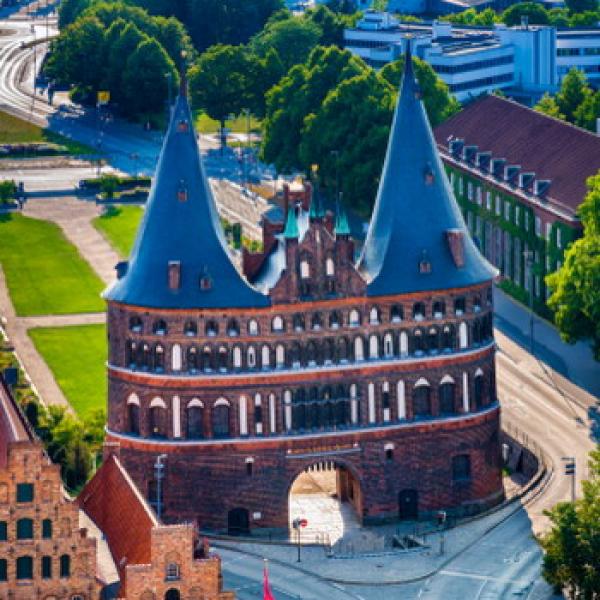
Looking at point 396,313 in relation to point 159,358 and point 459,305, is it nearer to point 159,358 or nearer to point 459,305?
point 459,305

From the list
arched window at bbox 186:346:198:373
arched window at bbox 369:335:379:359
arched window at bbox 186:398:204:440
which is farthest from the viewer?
arched window at bbox 369:335:379:359

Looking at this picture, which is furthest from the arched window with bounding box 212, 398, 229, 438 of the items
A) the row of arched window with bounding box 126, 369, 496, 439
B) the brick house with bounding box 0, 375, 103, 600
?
the brick house with bounding box 0, 375, 103, 600

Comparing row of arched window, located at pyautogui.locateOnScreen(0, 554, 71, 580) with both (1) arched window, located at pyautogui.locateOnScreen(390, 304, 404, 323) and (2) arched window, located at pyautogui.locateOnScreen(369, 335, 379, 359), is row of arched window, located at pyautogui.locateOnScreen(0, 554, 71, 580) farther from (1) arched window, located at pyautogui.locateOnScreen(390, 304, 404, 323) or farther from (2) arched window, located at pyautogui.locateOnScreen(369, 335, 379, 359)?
(1) arched window, located at pyautogui.locateOnScreen(390, 304, 404, 323)

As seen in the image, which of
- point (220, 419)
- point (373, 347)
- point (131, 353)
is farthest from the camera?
point (373, 347)

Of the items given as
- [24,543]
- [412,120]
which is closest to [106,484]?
[24,543]

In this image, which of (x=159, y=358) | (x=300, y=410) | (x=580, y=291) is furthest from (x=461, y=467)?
(x=580, y=291)

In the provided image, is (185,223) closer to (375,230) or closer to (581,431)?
(375,230)
